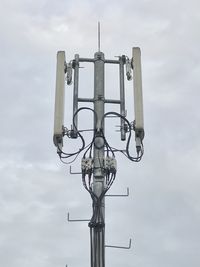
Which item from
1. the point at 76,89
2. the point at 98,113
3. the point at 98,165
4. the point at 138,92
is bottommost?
the point at 98,165

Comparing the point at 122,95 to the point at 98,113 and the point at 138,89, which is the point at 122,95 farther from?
the point at 98,113

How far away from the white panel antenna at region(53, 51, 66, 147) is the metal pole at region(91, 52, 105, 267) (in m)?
0.58

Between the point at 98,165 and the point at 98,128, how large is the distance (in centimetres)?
65

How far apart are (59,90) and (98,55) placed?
1.01 m

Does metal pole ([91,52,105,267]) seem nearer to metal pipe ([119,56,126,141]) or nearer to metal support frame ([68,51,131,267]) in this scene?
metal support frame ([68,51,131,267])

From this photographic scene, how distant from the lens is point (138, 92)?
29.2 ft

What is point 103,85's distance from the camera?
8953mm

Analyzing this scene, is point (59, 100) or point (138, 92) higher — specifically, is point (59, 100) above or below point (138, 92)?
below

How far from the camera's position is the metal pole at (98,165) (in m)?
7.68

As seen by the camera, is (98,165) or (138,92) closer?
(98,165)

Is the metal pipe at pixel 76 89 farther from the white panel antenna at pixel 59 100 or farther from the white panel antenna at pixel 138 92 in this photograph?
the white panel antenna at pixel 138 92

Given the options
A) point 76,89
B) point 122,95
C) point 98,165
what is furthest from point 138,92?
point 98,165

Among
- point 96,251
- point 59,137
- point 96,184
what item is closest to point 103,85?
point 59,137

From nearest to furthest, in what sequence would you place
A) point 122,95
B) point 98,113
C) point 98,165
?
point 98,165 → point 98,113 → point 122,95
